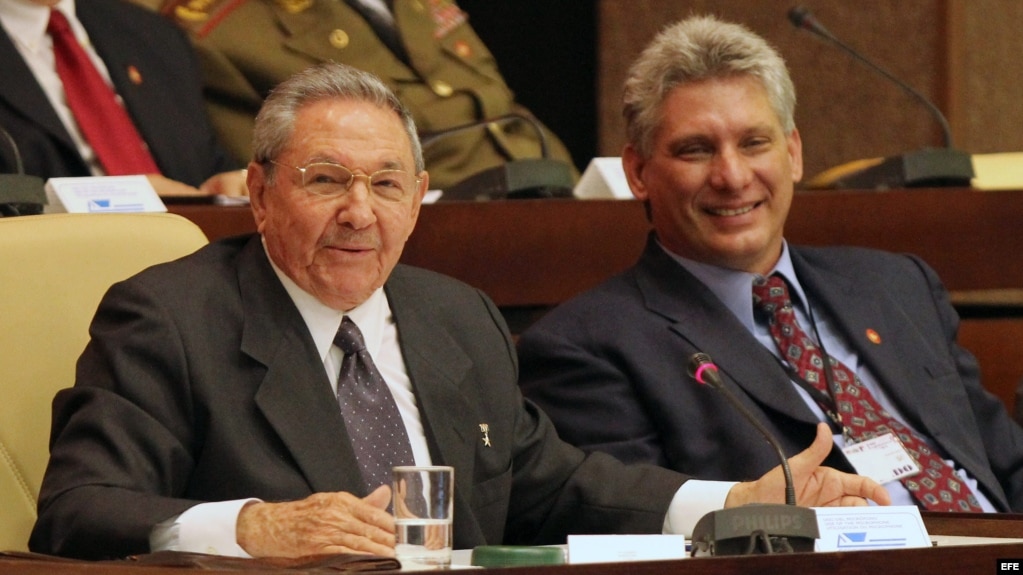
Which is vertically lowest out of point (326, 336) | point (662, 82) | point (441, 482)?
point (441, 482)

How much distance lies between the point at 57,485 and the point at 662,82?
1326 mm

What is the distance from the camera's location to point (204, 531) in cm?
178

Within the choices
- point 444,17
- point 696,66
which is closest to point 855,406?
point 696,66

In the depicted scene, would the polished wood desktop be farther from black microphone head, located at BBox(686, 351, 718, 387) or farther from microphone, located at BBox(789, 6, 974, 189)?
black microphone head, located at BBox(686, 351, 718, 387)

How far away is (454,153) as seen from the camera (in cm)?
405

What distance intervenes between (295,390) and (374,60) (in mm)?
2155

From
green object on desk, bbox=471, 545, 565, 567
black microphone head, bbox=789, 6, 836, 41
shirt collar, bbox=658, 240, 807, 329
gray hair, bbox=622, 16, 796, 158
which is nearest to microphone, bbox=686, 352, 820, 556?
green object on desk, bbox=471, 545, 565, 567

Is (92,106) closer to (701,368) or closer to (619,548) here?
(701,368)

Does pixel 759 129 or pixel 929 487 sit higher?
pixel 759 129

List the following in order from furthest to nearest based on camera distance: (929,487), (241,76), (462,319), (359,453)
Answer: (241,76) < (929,487) < (462,319) < (359,453)

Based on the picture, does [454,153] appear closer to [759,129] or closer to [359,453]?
[759,129]

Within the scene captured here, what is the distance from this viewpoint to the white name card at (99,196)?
2.68 meters

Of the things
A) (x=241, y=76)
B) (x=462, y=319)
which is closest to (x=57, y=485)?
(x=462, y=319)

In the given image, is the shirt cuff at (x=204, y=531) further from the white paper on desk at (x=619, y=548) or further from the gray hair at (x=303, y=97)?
the gray hair at (x=303, y=97)
